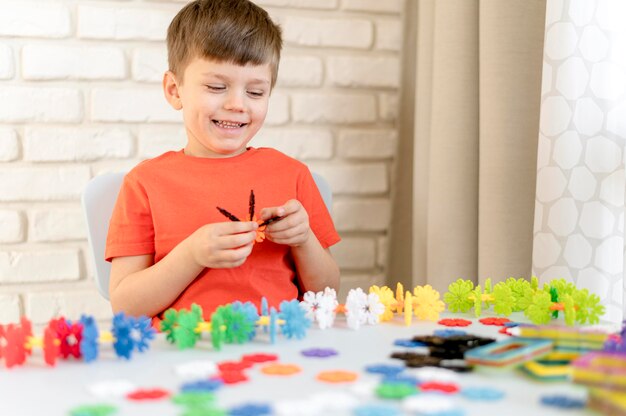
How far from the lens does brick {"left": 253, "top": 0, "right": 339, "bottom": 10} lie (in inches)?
71.5

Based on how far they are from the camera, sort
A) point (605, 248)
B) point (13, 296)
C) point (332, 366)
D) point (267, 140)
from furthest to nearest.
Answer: point (267, 140) < point (13, 296) < point (605, 248) < point (332, 366)

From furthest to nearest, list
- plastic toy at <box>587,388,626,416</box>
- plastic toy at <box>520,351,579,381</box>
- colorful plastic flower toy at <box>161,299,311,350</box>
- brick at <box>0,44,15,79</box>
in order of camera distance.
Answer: brick at <box>0,44,15,79</box> → colorful plastic flower toy at <box>161,299,311,350</box> → plastic toy at <box>520,351,579,381</box> → plastic toy at <box>587,388,626,416</box>

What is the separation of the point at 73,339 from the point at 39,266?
3.23 feet

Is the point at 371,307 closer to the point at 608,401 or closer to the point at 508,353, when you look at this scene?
the point at 508,353

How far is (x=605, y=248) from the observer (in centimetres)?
126

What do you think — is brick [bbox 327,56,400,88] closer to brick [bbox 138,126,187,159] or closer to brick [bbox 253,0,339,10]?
brick [bbox 253,0,339,10]

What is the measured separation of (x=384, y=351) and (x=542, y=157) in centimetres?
70

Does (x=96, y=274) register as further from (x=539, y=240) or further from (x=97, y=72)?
(x=539, y=240)

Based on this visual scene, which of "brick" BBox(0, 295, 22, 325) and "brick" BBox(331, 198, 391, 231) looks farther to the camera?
"brick" BBox(331, 198, 391, 231)

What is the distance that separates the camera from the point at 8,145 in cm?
166

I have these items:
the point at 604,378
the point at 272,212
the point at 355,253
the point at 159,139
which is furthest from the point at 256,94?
the point at 604,378

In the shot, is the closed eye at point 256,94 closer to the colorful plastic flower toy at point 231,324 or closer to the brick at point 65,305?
the colorful plastic flower toy at point 231,324

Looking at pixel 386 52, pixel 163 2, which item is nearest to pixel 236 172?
pixel 163 2

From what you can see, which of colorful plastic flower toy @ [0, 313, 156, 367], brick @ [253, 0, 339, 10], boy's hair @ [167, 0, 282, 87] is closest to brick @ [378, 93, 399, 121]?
brick @ [253, 0, 339, 10]
